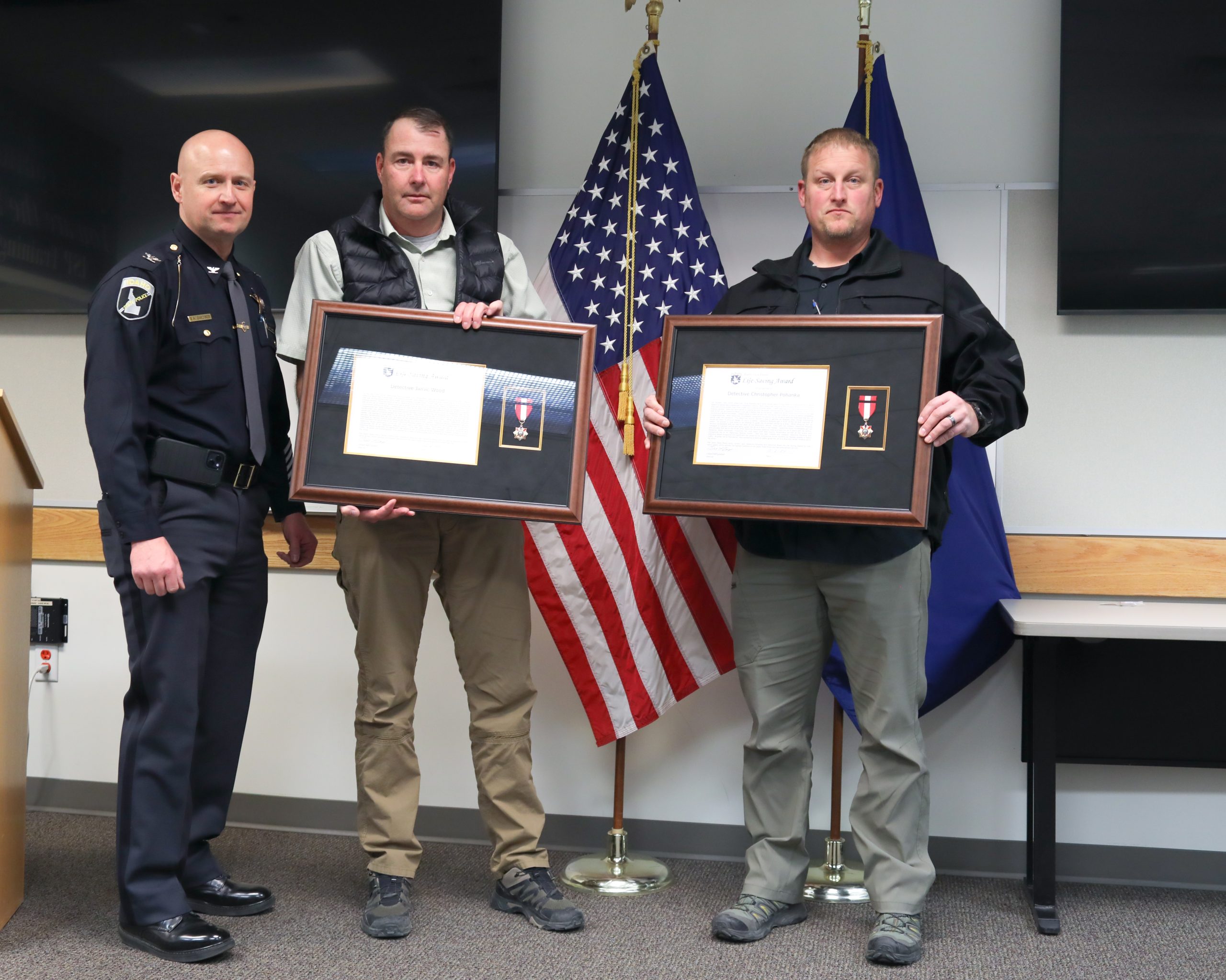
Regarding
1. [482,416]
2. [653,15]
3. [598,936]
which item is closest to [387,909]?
[598,936]

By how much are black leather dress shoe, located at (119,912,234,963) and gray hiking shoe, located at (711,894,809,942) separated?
1.03 m

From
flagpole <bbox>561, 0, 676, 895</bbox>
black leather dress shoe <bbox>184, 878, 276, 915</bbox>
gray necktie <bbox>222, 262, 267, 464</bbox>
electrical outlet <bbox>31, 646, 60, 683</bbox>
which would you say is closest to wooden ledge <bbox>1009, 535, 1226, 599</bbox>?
flagpole <bbox>561, 0, 676, 895</bbox>

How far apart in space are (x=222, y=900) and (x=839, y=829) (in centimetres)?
150

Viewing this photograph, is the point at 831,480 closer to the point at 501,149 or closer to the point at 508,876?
the point at 508,876

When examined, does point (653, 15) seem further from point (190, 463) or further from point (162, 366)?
point (190, 463)

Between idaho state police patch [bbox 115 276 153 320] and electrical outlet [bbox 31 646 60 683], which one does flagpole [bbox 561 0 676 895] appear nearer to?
idaho state police patch [bbox 115 276 153 320]

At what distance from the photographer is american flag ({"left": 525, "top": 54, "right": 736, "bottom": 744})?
275 centimetres

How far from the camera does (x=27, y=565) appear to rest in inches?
94.1

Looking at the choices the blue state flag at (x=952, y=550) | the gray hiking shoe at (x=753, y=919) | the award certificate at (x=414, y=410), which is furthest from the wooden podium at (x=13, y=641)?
the blue state flag at (x=952, y=550)

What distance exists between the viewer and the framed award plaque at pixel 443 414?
85.5 inches

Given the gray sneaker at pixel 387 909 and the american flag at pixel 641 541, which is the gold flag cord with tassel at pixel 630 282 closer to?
the american flag at pixel 641 541

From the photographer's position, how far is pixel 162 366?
7.18 ft

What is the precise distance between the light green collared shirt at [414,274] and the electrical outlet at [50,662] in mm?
1507

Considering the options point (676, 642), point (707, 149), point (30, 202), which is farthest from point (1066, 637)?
point (30, 202)
